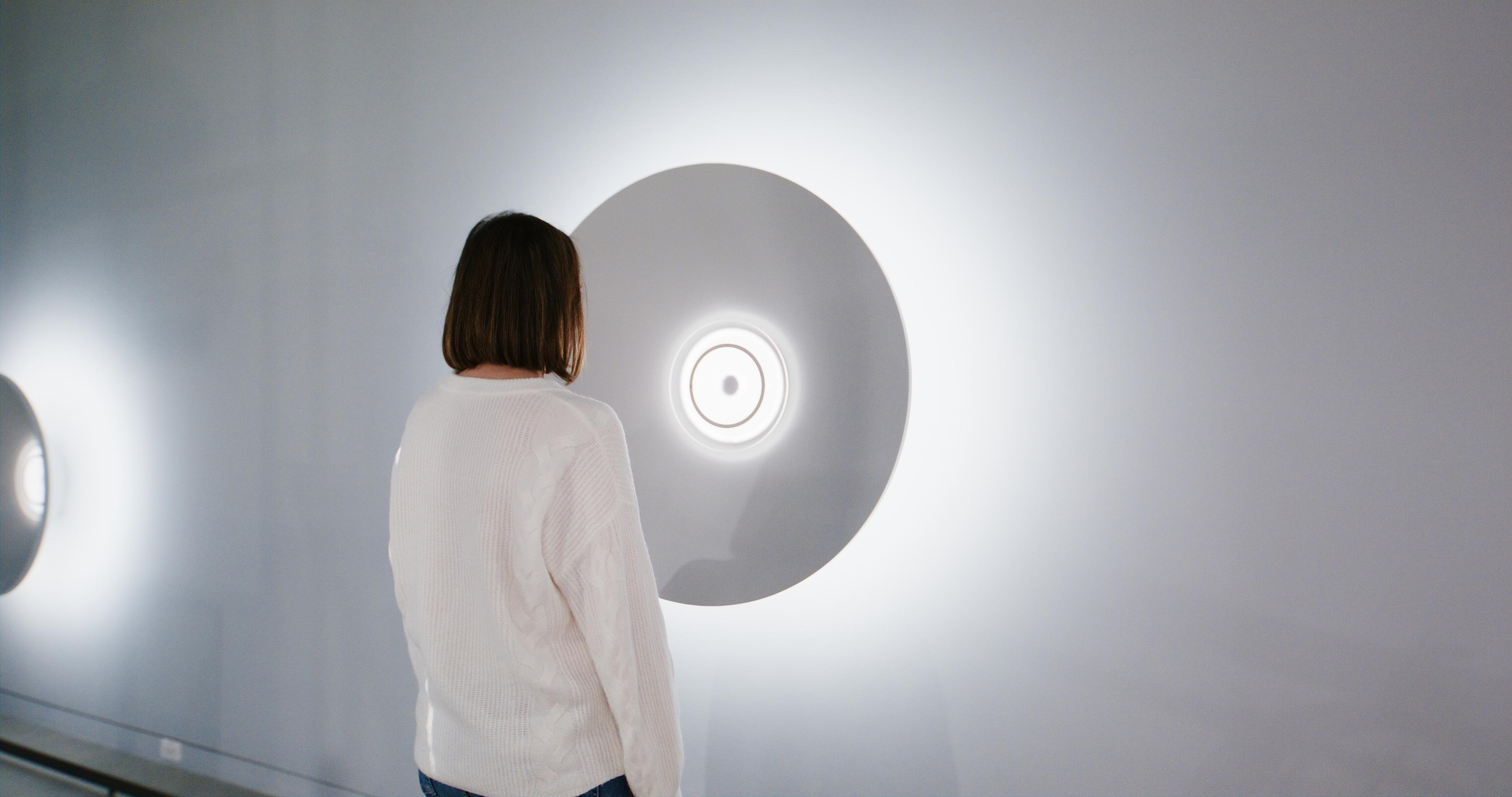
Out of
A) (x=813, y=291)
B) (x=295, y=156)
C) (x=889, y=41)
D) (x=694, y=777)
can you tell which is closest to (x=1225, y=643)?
(x=813, y=291)

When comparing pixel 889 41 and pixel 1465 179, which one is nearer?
pixel 1465 179

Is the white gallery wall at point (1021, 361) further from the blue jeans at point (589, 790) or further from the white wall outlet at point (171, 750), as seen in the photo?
the blue jeans at point (589, 790)

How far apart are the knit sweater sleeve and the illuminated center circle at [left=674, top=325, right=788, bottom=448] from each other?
39 centimetres

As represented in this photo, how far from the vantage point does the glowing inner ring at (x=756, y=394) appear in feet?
3.97

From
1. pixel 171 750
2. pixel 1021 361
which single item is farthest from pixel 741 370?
pixel 171 750

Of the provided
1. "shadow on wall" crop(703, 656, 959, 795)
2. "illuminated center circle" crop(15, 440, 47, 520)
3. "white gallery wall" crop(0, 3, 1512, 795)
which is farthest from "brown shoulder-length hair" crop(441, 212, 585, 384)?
"illuminated center circle" crop(15, 440, 47, 520)

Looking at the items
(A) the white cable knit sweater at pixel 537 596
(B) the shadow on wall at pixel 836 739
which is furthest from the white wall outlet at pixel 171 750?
(A) the white cable knit sweater at pixel 537 596

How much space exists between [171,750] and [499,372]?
1.93m

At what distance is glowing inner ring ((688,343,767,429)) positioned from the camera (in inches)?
47.6

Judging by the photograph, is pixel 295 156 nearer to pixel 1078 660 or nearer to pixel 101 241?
pixel 101 241

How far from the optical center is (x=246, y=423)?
1869 millimetres

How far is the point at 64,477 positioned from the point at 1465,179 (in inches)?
125

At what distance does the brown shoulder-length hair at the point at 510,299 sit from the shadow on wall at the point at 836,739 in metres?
0.74

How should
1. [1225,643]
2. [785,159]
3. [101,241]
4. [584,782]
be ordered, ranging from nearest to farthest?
1. [584,782]
2. [1225,643]
3. [785,159]
4. [101,241]
